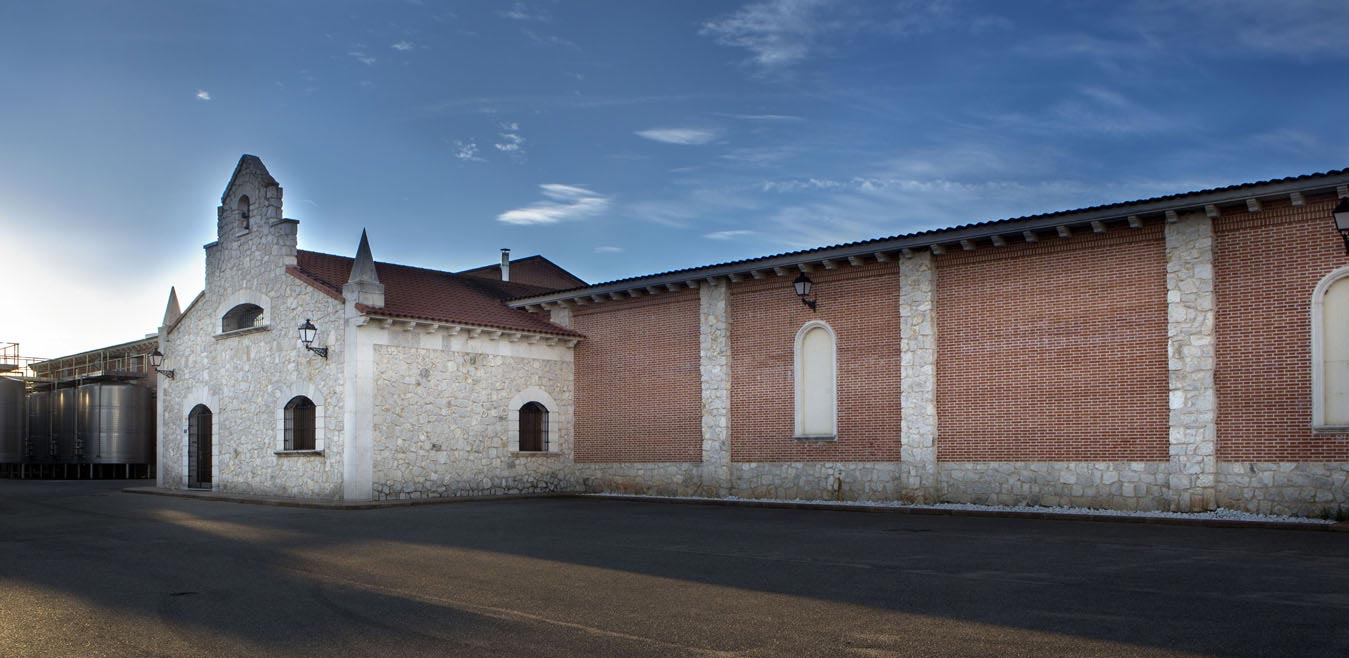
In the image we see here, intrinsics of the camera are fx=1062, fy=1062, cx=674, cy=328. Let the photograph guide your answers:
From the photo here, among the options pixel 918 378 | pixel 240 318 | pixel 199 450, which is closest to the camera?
pixel 918 378

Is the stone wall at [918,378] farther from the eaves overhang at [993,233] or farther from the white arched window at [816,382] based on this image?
the white arched window at [816,382]

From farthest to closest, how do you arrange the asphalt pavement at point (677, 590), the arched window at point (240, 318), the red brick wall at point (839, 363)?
the arched window at point (240, 318) → the red brick wall at point (839, 363) → the asphalt pavement at point (677, 590)

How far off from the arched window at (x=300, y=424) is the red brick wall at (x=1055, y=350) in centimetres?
1374

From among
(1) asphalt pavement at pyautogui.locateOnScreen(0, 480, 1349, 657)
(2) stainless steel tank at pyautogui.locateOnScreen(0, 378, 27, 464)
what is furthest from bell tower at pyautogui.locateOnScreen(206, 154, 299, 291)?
(2) stainless steel tank at pyautogui.locateOnScreen(0, 378, 27, 464)

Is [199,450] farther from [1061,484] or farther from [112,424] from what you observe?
[1061,484]

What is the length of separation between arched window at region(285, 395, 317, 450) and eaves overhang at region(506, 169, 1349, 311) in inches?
277

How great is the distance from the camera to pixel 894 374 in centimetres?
2061

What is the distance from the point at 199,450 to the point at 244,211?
6.61 m

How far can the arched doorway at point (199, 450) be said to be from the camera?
28047 millimetres

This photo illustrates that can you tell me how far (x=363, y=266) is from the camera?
22.7 m

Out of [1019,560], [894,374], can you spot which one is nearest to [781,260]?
[894,374]

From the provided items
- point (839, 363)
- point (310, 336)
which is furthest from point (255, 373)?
point (839, 363)

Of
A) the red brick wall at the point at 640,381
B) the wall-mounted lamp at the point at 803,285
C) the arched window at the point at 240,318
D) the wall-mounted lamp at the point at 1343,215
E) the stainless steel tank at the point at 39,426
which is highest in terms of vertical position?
the wall-mounted lamp at the point at 1343,215

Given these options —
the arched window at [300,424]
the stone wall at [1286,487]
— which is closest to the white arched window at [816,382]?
the stone wall at [1286,487]
